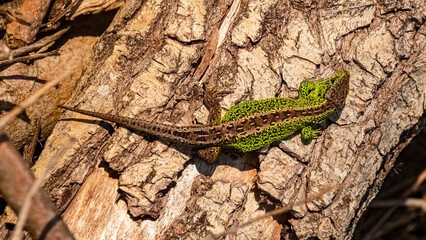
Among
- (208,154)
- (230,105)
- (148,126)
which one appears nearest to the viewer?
(148,126)

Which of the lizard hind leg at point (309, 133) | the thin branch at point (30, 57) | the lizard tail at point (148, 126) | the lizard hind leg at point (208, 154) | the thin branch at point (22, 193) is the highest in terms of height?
the thin branch at point (22, 193)

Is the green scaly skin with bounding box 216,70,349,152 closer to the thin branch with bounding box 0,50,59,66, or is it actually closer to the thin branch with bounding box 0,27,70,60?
the thin branch with bounding box 0,50,59,66

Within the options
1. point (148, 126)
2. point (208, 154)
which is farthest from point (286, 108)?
point (148, 126)

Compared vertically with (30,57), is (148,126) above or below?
below

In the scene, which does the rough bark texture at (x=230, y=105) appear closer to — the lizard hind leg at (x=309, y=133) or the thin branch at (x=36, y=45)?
the lizard hind leg at (x=309, y=133)

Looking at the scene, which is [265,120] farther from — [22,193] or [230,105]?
[22,193]

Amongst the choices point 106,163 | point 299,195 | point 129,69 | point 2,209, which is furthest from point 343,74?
point 2,209

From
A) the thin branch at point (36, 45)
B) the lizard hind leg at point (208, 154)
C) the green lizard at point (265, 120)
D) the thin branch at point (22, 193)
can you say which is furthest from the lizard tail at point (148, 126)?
the thin branch at point (22, 193)
